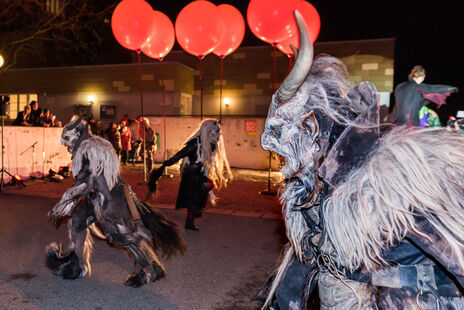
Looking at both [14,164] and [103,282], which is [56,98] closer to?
[14,164]

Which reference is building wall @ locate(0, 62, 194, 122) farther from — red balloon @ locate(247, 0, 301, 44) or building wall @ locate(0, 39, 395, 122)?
red balloon @ locate(247, 0, 301, 44)

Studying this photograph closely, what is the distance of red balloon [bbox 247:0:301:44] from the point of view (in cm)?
768

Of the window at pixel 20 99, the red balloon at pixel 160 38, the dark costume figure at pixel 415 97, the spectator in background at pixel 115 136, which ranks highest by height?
the red balloon at pixel 160 38

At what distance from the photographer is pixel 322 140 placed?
1.90 metres

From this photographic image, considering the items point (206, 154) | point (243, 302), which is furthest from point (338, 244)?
point (206, 154)

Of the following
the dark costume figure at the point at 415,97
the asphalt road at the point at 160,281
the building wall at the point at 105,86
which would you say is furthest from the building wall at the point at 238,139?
the dark costume figure at the point at 415,97

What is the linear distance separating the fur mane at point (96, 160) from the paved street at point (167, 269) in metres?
1.14

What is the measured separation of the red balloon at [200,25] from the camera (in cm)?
849

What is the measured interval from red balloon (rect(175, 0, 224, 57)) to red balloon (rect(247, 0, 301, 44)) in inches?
33.9

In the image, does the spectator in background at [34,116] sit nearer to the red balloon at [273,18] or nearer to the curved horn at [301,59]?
the red balloon at [273,18]

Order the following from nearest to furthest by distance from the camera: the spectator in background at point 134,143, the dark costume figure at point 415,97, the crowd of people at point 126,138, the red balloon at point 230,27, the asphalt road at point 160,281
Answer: the asphalt road at point 160,281 → the dark costume figure at point 415,97 → the red balloon at point 230,27 → the crowd of people at point 126,138 → the spectator in background at point 134,143

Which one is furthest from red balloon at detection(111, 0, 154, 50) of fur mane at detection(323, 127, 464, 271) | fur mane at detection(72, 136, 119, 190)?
fur mane at detection(323, 127, 464, 271)

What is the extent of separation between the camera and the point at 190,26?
28.3 feet

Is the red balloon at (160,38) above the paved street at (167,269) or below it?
above
